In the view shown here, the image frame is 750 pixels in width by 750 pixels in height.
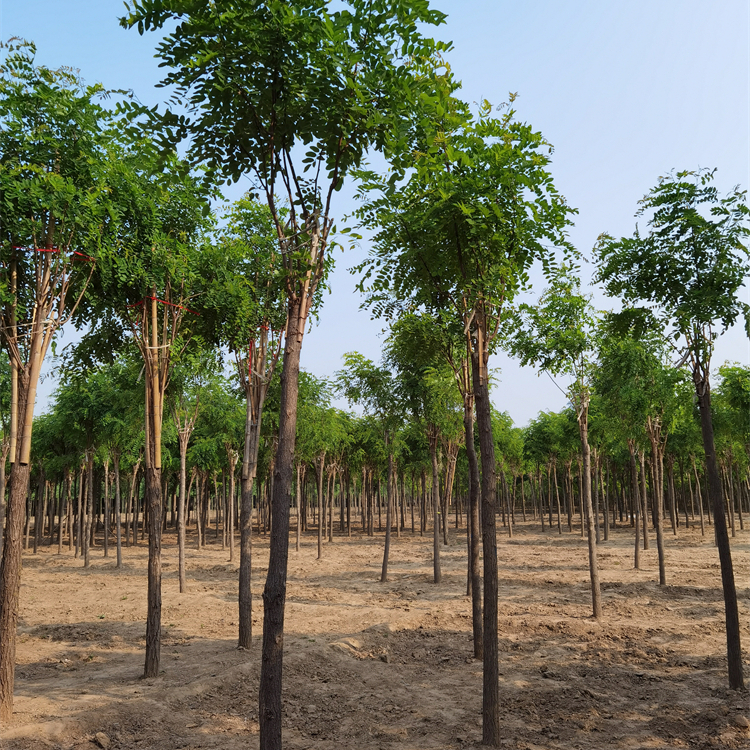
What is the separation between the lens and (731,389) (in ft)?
61.7

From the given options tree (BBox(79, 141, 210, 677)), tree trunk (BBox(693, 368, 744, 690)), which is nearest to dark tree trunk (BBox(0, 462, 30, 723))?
tree (BBox(79, 141, 210, 677))

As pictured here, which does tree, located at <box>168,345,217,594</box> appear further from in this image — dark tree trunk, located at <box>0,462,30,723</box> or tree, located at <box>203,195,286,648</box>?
dark tree trunk, located at <box>0,462,30,723</box>

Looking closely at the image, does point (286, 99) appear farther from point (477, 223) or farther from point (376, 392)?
point (376, 392)

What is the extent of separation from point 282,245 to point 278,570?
9.18 ft

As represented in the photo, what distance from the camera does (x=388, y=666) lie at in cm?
1004

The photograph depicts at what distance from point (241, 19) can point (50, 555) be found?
28.6m

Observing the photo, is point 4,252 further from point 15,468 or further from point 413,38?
point 413,38

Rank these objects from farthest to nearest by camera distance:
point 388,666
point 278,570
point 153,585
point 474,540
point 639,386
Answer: point 639,386
point 474,540
point 388,666
point 153,585
point 278,570

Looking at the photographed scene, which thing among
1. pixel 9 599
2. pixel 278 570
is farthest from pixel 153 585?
pixel 278 570

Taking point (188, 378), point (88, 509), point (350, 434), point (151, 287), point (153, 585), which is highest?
point (151, 287)

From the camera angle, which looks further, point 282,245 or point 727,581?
point 727,581

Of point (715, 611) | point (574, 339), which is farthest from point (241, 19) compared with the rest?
point (715, 611)

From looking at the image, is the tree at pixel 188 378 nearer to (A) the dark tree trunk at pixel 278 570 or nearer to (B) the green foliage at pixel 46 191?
(B) the green foliage at pixel 46 191

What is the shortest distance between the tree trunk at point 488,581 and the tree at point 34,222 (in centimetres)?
537
